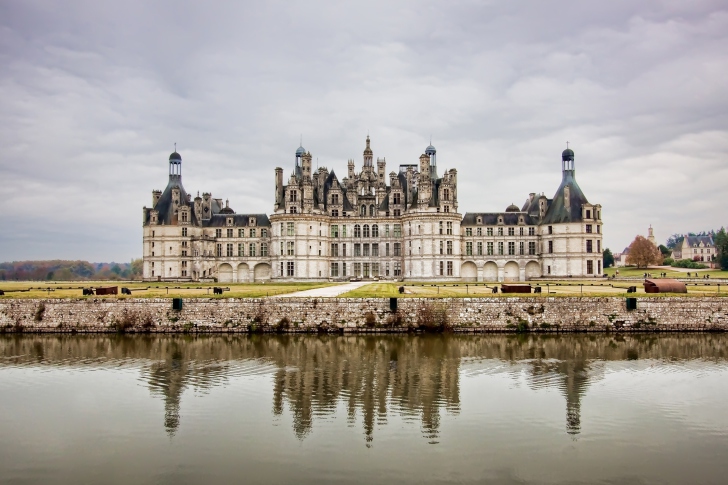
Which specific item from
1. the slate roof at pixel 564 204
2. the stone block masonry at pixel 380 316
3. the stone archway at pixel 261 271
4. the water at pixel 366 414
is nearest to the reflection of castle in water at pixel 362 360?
the water at pixel 366 414

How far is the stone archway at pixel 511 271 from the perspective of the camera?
80250mm

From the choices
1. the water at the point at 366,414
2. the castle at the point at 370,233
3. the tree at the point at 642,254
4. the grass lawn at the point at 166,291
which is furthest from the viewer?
the tree at the point at 642,254

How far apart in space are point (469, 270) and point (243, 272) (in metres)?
31.2

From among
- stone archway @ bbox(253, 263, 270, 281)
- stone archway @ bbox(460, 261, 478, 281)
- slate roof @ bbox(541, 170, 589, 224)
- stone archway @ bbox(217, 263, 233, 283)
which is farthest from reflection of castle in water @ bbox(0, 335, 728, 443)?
stone archway @ bbox(253, 263, 270, 281)

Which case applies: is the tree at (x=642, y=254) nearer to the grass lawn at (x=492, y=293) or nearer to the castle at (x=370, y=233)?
the castle at (x=370, y=233)

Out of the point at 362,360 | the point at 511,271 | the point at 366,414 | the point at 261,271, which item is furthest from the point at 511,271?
the point at 366,414

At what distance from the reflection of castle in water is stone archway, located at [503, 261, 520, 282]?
145ft

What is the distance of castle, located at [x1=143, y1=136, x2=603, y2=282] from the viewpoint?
74875 millimetres

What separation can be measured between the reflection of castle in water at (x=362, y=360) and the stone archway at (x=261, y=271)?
44830 millimetres

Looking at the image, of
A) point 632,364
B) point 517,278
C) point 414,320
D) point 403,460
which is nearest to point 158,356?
point 414,320

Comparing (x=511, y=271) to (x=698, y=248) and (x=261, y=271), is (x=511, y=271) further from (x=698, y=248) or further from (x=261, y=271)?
(x=698, y=248)

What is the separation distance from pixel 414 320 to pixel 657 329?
15.6 meters

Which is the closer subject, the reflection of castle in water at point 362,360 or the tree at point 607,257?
the reflection of castle in water at point 362,360

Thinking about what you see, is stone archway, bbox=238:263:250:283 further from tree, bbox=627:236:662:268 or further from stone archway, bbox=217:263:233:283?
tree, bbox=627:236:662:268
